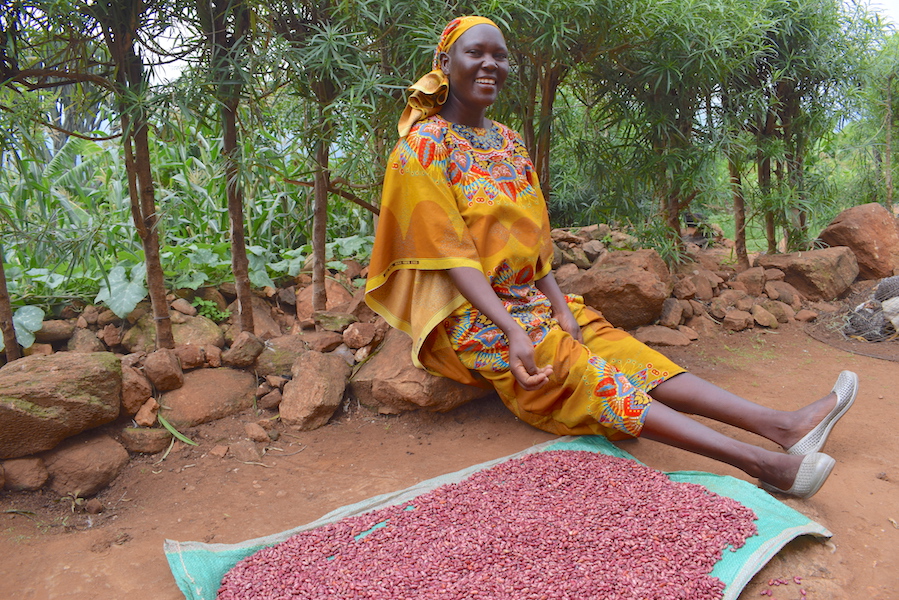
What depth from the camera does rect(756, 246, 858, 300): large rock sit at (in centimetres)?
448

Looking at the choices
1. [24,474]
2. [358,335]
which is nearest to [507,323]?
[358,335]

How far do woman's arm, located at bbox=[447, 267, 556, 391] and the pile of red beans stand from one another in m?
0.32

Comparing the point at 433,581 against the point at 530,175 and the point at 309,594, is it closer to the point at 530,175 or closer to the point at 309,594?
the point at 309,594

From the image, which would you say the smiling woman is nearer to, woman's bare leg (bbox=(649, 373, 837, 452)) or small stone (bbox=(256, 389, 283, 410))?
woman's bare leg (bbox=(649, 373, 837, 452))

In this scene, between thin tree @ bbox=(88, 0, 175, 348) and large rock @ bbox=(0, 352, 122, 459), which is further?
thin tree @ bbox=(88, 0, 175, 348)

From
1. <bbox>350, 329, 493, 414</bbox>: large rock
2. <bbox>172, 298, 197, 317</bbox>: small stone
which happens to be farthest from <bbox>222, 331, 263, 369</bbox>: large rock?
<bbox>172, 298, 197, 317</bbox>: small stone

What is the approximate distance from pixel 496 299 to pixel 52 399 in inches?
57.9

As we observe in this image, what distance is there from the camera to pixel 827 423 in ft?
6.76

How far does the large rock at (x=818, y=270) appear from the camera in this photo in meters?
4.48

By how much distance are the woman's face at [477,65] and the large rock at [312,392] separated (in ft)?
3.96

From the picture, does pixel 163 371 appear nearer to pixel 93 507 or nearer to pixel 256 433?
pixel 256 433

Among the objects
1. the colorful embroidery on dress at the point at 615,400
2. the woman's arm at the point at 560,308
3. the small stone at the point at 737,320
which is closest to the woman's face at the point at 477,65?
the woman's arm at the point at 560,308

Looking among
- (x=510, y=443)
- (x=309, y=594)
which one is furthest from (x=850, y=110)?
(x=309, y=594)

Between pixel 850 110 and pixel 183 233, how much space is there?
192 inches
